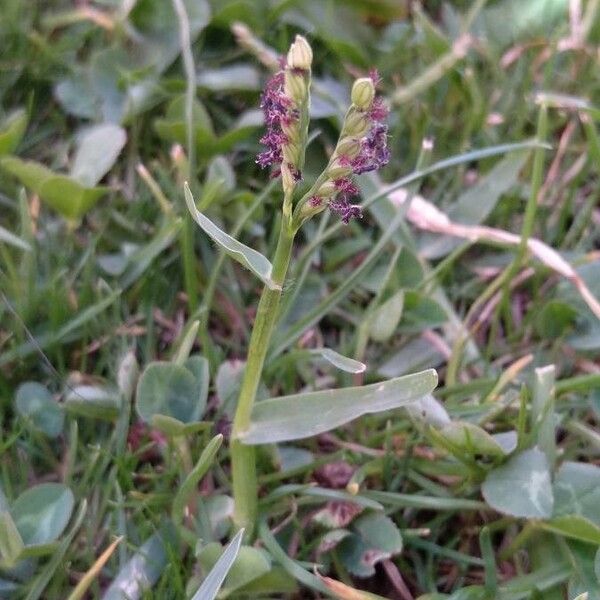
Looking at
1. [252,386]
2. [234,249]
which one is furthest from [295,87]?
[252,386]

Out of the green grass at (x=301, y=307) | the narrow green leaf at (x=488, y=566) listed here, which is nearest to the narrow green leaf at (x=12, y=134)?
the green grass at (x=301, y=307)

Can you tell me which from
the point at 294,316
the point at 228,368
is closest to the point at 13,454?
the point at 228,368

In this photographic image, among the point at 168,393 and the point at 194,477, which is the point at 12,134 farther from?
the point at 194,477

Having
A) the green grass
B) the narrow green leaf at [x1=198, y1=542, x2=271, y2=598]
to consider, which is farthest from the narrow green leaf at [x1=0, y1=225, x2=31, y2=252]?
the narrow green leaf at [x1=198, y1=542, x2=271, y2=598]

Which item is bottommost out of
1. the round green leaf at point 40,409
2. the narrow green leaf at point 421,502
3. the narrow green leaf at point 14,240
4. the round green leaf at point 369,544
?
the round green leaf at point 369,544

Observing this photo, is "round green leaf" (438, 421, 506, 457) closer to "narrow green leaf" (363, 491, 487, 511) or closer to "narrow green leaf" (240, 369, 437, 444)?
"narrow green leaf" (363, 491, 487, 511)

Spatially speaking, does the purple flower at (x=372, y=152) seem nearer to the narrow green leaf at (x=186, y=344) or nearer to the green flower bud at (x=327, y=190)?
the green flower bud at (x=327, y=190)

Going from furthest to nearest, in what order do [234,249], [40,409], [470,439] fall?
[40,409]
[470,439]
[234,249]
